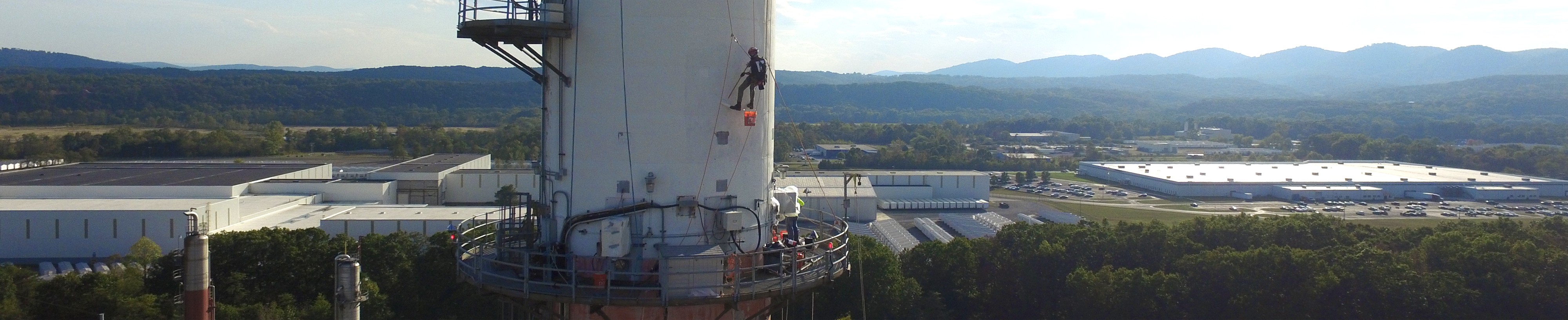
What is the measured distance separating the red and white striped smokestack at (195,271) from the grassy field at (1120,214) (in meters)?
64.3

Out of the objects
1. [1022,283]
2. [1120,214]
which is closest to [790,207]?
[1022,283]

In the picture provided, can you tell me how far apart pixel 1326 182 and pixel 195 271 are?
10498 centimetres

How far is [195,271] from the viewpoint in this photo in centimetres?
1220

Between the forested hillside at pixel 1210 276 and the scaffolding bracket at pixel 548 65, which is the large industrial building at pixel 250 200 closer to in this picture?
the forested hillside at pixel 1210 276

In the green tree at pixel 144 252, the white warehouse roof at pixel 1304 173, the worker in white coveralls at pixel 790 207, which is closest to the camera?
the worker in white coveralls at pixel 790 207

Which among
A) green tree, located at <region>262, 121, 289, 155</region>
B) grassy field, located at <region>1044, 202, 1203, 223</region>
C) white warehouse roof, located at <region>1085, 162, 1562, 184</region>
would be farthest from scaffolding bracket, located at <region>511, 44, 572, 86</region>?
green tree, located at <region>262, 121, 289, 155</region>

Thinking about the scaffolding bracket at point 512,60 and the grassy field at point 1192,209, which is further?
the grassy field at point 1192,209

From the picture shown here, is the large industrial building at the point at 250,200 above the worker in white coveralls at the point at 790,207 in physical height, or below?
below

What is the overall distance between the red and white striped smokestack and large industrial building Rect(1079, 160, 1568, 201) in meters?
90.1

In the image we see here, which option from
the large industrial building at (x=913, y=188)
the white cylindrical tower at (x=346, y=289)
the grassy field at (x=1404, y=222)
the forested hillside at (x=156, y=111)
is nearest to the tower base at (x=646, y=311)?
the white cylindrical tower at (x=346, y=289)

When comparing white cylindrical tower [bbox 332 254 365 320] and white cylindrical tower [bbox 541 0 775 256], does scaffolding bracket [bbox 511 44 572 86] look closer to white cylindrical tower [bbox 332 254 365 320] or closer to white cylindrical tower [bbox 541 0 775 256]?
white cylindrical tower [bbox 541 0 775 256]

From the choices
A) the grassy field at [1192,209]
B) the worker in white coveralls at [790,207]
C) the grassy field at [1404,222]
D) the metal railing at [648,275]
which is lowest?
the grassy field at [1404,222]

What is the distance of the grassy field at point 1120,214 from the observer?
72000 millimetres

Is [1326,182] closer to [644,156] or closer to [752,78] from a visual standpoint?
[752,78]
